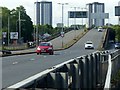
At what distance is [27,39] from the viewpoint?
150125mm

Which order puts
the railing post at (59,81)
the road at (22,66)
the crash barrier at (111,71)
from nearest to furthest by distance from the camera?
the railing post at (59,81), the crash barrier at (111,71), the road at (22,66)

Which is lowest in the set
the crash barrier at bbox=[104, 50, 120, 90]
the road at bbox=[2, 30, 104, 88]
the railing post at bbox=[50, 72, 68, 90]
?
the road at bbox=[2, 30, 104, 88]

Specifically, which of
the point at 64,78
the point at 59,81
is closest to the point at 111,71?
the point at 64,78

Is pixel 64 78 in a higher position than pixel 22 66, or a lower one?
higher

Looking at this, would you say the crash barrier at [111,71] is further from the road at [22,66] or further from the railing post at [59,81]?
the road at [22,66]

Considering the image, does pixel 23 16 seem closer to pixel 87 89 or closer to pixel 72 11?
pixel 72 11

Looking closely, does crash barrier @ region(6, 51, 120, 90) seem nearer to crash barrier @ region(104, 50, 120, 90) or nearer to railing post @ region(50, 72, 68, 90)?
railing post @ region(50, 72, 68, 90)

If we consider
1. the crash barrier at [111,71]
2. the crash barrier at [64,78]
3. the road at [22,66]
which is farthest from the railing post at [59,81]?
the road at [22,66]

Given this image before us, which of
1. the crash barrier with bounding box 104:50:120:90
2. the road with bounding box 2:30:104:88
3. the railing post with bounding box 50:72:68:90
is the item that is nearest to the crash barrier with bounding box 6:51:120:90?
the railing post with bounding box 50:72:68:90

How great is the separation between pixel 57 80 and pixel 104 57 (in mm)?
13413

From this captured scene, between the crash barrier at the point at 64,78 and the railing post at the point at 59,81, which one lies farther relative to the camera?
the railing post at the point at 59,81

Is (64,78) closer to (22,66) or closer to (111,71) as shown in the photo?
(111,71)

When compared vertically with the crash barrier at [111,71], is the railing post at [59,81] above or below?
above

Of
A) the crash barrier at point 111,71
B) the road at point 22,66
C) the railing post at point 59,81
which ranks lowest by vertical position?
the road at point 22,66
